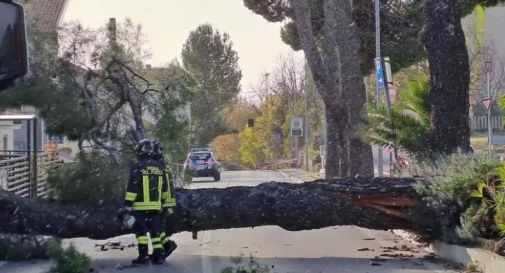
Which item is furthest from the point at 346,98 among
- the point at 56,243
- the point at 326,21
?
the point at 56,243

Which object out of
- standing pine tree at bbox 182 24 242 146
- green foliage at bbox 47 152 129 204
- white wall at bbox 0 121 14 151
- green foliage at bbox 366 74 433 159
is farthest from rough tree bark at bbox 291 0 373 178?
standing pine tree at bbox 182 24 242 146

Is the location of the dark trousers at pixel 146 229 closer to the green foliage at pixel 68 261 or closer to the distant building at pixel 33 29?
the green foliage at pixel 68 261

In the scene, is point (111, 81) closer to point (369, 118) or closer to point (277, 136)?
point (369, 118)

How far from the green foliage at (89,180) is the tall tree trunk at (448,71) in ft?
18.9

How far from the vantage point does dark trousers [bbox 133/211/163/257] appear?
1259 centimetres

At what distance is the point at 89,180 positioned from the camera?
45.6ft

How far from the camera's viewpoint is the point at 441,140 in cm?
1619

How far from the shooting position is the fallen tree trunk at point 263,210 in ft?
43.9

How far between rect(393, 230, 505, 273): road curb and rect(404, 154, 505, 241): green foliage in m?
0.18

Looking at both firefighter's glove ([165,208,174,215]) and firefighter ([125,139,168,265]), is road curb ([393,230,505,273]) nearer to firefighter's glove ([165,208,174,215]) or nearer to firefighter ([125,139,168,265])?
firefighter's glove ([165,208,174,215])

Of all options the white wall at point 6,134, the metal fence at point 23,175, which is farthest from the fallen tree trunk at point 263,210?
the white wall at point 6,134

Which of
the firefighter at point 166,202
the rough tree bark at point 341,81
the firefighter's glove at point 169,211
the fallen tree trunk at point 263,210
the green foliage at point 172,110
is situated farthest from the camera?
the rough tree bark at point 341,81

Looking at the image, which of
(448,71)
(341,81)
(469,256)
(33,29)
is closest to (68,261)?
(469,256)

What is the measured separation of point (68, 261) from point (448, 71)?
8302mm
